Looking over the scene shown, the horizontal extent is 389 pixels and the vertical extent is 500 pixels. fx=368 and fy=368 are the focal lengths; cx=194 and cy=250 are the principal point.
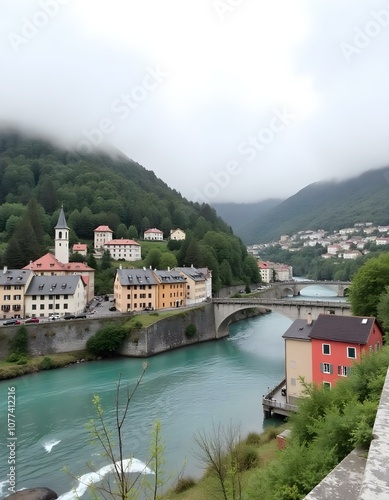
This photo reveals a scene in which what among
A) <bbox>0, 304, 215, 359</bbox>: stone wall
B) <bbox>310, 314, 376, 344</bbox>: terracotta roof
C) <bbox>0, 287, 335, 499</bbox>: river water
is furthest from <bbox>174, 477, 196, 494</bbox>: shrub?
<bbox>0, 304, 215, 359</bbox>: stone wall

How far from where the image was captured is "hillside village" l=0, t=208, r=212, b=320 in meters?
45.1

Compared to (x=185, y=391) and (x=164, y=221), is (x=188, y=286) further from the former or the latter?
(x=164, y=221)

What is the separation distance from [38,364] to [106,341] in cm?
705

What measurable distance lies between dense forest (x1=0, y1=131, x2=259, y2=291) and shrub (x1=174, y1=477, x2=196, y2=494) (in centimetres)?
5606

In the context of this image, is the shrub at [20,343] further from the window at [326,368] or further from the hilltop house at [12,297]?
the window at [326,368]

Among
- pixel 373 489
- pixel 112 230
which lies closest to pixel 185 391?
pixel 373 489

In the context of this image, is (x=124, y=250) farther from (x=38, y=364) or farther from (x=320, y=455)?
(x=320, y=455)

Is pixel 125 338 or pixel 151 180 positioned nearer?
pixel 125 338

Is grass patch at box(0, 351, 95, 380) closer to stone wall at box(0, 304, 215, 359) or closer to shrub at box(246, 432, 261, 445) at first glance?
stone wall at box(0, 304, 215, 359)

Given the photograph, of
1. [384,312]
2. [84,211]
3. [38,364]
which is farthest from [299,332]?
[84,211]

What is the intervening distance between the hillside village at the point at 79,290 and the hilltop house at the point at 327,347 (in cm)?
2731

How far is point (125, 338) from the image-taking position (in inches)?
1610

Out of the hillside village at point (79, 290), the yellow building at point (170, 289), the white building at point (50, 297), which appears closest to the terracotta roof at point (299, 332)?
the hillside village at point (79, 290)

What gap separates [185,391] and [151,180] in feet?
465
